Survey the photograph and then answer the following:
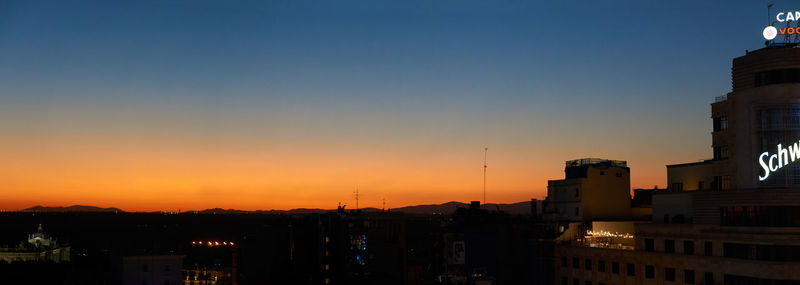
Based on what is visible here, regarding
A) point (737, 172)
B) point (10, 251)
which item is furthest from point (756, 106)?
point (10, 251)

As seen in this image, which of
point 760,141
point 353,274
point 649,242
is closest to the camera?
point 760,141

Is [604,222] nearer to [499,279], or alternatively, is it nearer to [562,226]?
[562,226]

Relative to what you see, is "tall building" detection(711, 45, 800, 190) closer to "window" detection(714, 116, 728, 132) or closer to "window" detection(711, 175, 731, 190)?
"window" detection(711, 175, 731, 190)

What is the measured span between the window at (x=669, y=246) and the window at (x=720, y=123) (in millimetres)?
13130

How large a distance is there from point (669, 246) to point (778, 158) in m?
14.3

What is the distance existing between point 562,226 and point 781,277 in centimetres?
3369

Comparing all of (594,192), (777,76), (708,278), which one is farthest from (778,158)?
(594,192)

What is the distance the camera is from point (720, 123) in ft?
250

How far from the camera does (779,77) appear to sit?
67.6 meters

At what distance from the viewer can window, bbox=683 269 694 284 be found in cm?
7144

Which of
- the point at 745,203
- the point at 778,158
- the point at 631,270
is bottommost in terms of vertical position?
the point at 631,270

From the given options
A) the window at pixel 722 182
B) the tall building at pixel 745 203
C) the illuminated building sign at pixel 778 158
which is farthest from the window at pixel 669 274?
the illuminated building sign at pixel 778 158

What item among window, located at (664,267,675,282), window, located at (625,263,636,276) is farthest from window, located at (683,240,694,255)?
window, located at (625,263,636,276)

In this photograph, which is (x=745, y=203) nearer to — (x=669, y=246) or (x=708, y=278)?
(x=708, y=278)
